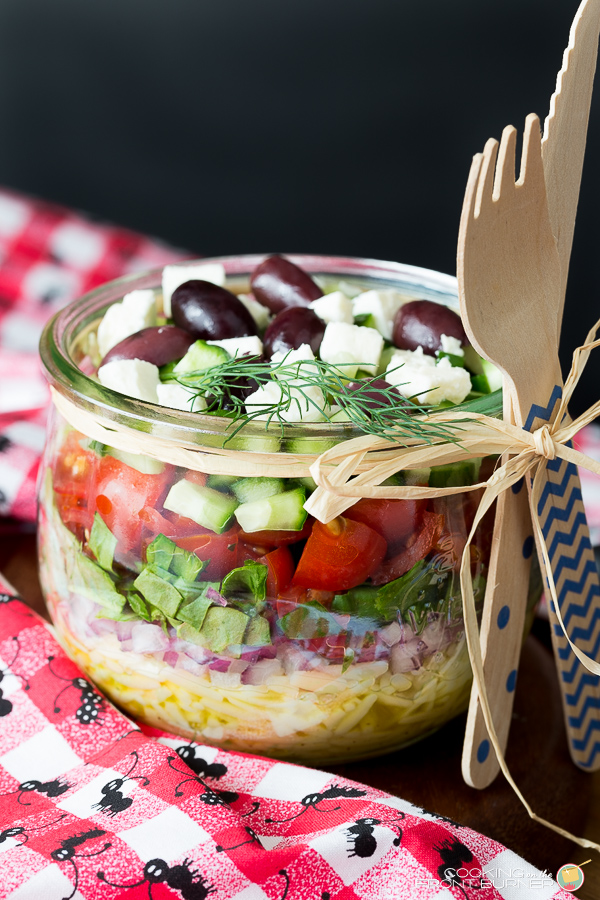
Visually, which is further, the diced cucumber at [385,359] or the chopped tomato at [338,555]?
the diced cucumber at [385,359]

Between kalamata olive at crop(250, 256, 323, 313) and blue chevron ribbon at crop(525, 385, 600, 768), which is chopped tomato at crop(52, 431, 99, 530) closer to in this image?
kalamata olive at crop(250, 256, 323, 313)

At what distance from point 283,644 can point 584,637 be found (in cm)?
29

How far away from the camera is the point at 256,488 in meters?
0.65

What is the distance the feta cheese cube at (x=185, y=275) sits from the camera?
91 cm

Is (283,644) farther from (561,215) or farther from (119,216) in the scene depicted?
(119,216)

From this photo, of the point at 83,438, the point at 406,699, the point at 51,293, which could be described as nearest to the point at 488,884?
the point at 406,699

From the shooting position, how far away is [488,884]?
0.60 meters

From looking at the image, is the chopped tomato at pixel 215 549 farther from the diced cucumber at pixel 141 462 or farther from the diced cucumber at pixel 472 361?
the diced cucumber at pixel 472 361

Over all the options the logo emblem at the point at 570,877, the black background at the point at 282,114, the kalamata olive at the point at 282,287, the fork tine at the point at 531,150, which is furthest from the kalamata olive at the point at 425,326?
the black background at the point at 282,114

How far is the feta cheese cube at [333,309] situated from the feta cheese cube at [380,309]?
0.08 ft

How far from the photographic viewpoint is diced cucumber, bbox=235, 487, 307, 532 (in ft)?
2.10

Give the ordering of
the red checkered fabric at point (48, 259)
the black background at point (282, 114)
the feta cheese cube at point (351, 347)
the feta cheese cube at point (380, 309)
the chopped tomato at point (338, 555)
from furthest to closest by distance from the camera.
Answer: the black background at point (282, 114)
the red checkered fabric at point (48, 259)
the feta cheese cube at point (380, 309)
the feta cheese cube at point (351, 347)
the chopped tomato at point (338, 555)

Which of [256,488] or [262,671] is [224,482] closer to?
[256,488]

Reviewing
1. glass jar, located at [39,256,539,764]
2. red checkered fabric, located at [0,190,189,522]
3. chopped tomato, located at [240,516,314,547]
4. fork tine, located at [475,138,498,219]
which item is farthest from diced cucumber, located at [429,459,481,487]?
red checkered fabric, located at [0,190,189,522]
